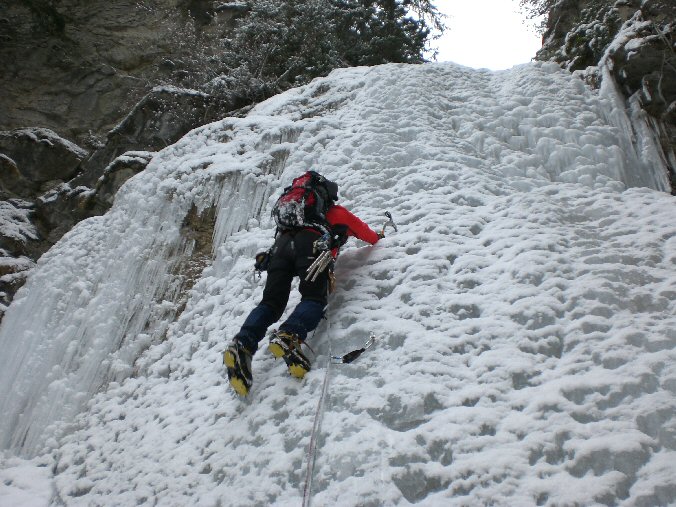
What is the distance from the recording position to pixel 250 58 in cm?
1070

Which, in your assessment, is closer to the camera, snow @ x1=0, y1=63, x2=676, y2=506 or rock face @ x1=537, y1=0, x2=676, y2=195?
snow @ x1=0, y1=63, x2=676, y2=506

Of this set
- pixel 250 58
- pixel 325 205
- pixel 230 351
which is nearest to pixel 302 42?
pixel 250 58

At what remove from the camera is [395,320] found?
362cm

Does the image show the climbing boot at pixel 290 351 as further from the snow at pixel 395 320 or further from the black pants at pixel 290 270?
the black pants at pixel 290 270

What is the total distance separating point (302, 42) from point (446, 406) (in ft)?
32.0

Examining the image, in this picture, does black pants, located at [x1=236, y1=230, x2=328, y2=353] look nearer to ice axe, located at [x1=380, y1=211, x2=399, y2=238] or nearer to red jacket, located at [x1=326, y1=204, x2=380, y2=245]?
red jacket, located at [x1=326, y1=204, x2=380, y2=245]

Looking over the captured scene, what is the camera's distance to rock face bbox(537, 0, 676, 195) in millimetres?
5895

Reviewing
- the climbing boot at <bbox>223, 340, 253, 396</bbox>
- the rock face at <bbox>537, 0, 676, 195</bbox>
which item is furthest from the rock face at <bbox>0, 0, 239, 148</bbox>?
the climbing boot at <bbox>223, 340, 253, 396</bbox>

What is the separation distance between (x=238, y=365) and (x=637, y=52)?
5697mm

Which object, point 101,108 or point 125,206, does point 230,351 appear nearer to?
point 125,206

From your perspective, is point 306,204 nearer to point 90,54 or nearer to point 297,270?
point 297,270

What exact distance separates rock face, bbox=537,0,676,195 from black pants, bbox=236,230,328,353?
3804 mm

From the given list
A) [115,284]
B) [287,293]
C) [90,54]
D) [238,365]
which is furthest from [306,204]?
[90,54]

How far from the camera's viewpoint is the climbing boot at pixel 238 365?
11.2 feet
